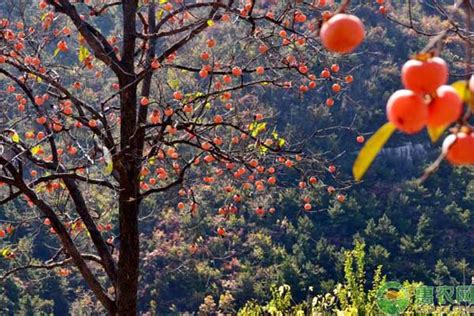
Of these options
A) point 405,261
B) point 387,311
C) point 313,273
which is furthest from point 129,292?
point 405,261

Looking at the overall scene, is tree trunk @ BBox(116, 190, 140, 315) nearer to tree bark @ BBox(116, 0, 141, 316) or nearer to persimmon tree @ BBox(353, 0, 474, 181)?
tree bark @ BBox(116, 0, 141, 316)

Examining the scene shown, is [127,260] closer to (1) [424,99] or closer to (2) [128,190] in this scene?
(2) [128,190]

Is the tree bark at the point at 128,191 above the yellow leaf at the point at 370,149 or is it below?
above

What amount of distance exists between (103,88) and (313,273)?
4.79 metres
